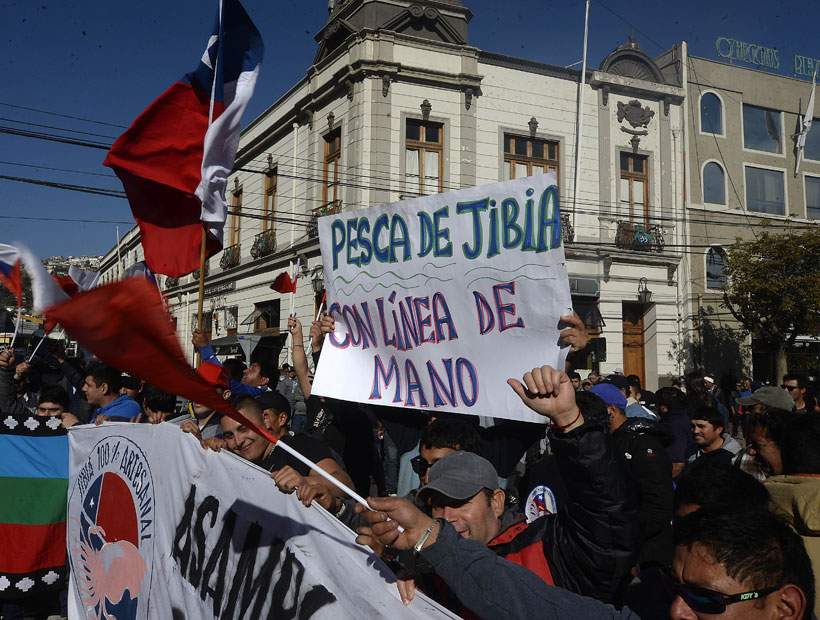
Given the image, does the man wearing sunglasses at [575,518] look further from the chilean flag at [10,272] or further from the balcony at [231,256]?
the balcony at [231,256]

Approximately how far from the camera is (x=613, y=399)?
191 inches

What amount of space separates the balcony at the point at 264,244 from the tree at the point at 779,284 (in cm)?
1404

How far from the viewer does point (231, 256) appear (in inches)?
999

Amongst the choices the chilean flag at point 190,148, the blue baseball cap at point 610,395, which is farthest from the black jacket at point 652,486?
the chilean flag at point 190,148

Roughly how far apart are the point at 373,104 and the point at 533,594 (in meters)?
16.6

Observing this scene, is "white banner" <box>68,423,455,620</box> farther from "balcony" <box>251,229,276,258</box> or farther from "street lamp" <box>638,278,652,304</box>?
"balcony" <box>251,229,276,258</box>

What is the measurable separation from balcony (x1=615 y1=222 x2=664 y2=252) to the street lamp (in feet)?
3.21

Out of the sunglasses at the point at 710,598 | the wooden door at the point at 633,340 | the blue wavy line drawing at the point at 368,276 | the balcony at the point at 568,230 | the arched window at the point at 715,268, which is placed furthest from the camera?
the arched window at the point at 715,268

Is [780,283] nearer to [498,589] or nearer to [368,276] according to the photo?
[368,276]

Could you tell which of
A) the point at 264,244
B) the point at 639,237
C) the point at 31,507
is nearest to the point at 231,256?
the point at 264,244

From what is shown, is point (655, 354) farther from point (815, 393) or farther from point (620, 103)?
point (815, 393)

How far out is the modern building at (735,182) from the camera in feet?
66.2

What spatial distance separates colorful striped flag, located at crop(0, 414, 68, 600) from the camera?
12.6 feet

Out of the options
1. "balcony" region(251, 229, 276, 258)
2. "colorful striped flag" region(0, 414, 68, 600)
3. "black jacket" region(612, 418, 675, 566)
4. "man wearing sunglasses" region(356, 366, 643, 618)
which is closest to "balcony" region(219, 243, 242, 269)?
"balcony" region(251, 229, 276, 258)
